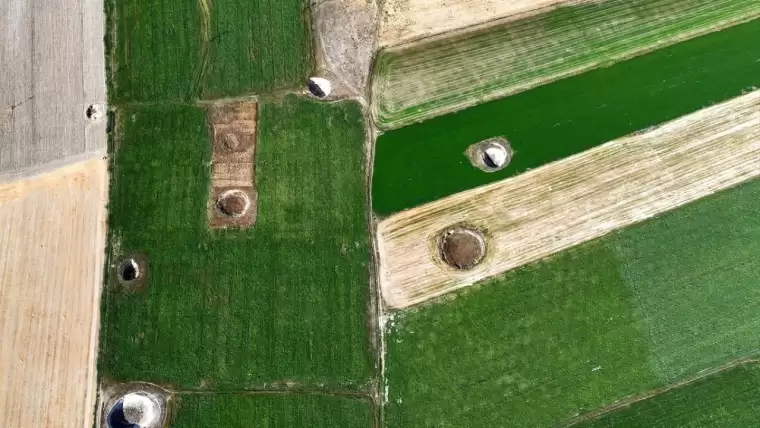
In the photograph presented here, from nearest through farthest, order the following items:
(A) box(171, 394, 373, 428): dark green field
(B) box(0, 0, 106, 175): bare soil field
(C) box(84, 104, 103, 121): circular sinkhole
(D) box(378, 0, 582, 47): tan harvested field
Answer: (A) box(171, 394, 373, 428): dark green field, (B) box(0, 0, 106, 175): bare soil field, (C) box(84, 104, 103, 121): circular sinkhole, (D) box(378, 0, 582, 47): tan harvested field

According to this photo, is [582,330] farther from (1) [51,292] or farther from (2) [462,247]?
(1) [51,292]

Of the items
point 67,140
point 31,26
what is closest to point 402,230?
point 67,140

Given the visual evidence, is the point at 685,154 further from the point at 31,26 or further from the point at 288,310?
the point at 31,26

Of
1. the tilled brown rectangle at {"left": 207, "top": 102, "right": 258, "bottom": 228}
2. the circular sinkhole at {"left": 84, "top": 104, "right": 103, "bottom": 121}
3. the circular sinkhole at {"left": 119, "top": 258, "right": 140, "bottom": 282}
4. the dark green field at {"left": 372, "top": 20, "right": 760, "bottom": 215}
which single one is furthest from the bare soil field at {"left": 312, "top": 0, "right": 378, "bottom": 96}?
the circular sinkhole at {"left": 119, "top": 258, "right": 140, "bottom": 282}

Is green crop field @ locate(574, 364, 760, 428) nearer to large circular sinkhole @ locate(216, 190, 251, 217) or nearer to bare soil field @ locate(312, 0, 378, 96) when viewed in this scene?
large circular sinkhole @ locate(216, 190, 251, 217)

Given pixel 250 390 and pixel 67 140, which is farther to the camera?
pixel 67 140


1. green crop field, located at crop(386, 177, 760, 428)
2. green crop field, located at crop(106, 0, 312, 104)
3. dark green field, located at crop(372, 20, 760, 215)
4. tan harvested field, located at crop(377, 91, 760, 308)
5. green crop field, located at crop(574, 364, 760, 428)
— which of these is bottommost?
green crop field, located at crop(574, 364, 760, 428)
